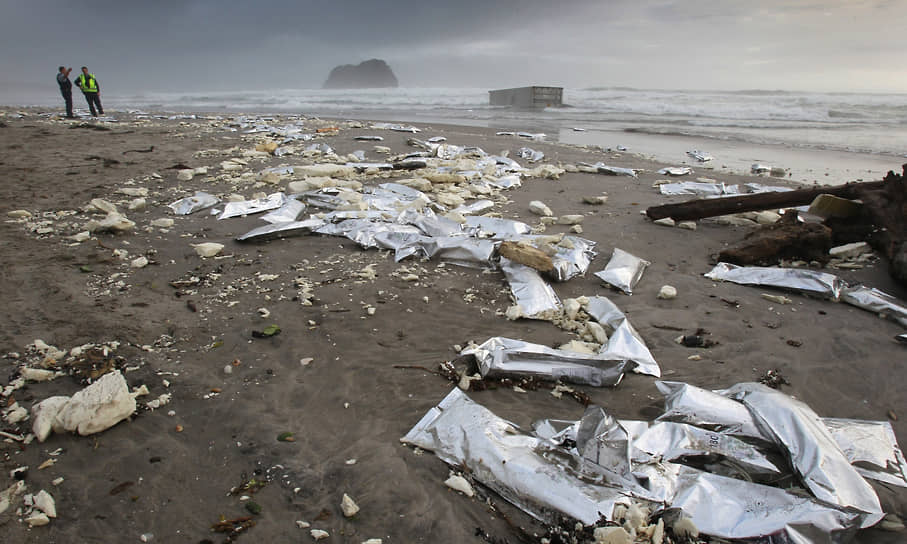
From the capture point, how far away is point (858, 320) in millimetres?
2789

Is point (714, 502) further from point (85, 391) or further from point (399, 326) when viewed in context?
point (85, 391)

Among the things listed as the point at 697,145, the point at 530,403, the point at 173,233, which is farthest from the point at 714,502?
the point at 697,145

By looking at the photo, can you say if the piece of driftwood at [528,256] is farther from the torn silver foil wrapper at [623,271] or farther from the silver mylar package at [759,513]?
the silver mylar package at [759,513]

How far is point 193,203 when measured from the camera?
4.67 m

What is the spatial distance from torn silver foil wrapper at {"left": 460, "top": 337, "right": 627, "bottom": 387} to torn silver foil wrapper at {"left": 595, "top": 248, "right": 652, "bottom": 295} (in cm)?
116

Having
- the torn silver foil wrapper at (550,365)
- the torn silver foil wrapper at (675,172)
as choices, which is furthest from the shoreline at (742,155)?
the torn silver foil wrapper at (550,365)

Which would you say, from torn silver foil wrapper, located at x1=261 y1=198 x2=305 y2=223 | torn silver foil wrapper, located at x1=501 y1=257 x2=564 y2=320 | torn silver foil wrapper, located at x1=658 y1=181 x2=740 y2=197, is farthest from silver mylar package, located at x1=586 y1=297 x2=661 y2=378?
torn silver foil wrapper, located at x1=658 y1=181 x2=740 y2=197

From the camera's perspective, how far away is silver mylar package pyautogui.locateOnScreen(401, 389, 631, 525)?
1.41 meters

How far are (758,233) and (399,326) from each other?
129 inches

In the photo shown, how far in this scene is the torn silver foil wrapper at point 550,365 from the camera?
215 centimetres

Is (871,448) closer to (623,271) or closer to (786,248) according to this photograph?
(623,271)

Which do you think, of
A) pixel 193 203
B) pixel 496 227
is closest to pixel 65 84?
pixel 193 203

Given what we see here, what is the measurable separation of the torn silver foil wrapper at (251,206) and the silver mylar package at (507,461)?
352 cm

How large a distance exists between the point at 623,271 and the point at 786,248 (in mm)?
1510
